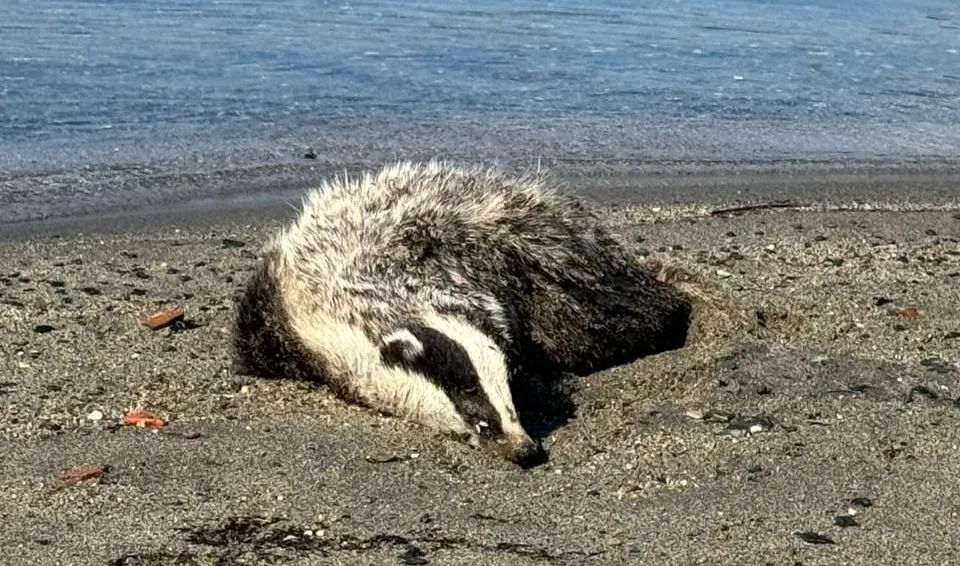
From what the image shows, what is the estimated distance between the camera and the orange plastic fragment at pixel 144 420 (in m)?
5.76

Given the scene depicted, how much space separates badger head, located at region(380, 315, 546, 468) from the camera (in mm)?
5484

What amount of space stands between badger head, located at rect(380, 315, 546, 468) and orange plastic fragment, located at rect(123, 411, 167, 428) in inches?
39.4

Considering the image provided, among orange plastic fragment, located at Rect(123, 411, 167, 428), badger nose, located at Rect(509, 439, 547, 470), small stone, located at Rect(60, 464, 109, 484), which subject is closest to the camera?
small stone, located at Rect(60, 464, 109, 484)

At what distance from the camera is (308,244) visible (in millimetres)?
6578

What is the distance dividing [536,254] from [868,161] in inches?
313

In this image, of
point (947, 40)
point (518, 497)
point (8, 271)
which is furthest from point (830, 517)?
point (947, 40)

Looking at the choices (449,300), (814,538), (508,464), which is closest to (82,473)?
(508,464)

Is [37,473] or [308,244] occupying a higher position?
[308,244]

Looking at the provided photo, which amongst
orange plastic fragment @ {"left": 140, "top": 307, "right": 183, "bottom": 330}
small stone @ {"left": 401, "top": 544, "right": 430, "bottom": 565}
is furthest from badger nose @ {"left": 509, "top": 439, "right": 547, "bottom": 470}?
orange plastic fragment @ {"left": 140, "top": 307, "right": 183, "bottom": 330}

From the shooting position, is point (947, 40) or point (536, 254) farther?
point (947, 40)

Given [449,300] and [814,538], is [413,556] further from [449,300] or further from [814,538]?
[449,300]

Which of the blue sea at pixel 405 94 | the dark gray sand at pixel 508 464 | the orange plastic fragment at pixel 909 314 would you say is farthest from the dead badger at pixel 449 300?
the blue sea at pixel 405 94

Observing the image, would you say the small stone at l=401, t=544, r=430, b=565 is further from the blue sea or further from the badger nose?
the blue sea

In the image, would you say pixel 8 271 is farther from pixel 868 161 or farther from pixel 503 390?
pixel 868 161
